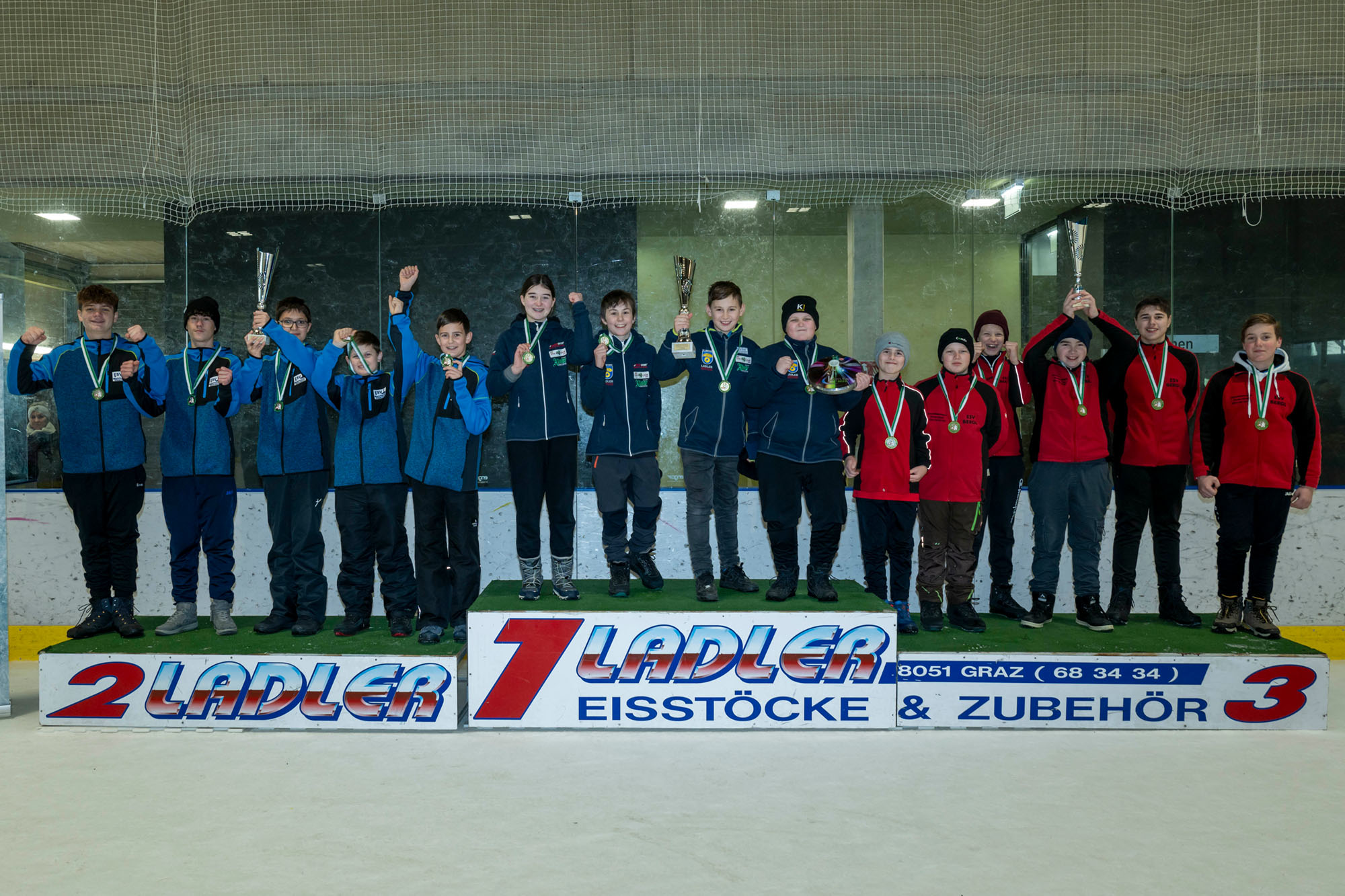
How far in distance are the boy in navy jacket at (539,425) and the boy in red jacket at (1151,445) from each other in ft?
8.74

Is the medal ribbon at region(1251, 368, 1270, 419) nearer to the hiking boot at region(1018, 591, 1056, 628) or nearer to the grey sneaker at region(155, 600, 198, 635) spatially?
the hiking boot at region(1018, 591, 1056, 628)

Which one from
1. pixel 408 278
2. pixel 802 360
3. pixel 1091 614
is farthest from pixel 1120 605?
pixel 408 278

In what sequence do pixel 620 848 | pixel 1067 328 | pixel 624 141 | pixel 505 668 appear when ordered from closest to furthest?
1. pixel 620 848
2. pixel 505 668
3. pixel 1067 328
4. pixel 624 141

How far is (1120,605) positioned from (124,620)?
4807 millimetres

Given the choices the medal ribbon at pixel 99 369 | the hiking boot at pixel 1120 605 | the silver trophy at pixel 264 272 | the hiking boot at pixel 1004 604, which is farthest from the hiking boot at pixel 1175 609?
the medal ribbon at pixel 99 369

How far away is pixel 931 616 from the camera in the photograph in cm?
393

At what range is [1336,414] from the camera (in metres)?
5.27

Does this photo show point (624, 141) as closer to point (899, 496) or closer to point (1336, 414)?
point (899, 496)

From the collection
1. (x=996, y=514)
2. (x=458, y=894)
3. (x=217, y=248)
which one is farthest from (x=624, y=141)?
(x=458, y=894)

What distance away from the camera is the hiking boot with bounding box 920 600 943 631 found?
154 inches

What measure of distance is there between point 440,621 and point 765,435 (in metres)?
1.75

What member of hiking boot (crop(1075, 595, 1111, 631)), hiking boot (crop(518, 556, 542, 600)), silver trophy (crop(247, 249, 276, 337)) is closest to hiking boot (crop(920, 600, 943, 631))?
hiking boot (crop(1075, 595, 1111, 631))

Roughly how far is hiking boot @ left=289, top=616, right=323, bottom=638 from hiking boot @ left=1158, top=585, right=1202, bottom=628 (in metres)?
4.12

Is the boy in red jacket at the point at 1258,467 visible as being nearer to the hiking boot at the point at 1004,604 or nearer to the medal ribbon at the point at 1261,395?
the medal ribbon at the point at 1261,395
